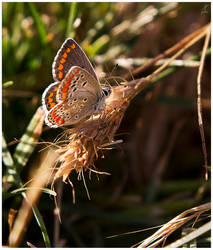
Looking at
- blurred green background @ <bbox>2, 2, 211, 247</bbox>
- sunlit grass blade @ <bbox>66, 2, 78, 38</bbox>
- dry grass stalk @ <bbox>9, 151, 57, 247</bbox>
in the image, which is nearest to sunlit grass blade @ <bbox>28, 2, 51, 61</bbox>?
blurred green background @ <bbox>2, 2, 211, 247</bbox>

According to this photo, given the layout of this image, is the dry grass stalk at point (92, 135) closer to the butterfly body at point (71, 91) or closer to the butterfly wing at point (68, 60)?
the butterfly body at point (71, 91)

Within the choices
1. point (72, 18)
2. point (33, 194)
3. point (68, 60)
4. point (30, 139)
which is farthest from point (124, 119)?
point (33, 194)

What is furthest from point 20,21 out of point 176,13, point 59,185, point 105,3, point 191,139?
point 191,139

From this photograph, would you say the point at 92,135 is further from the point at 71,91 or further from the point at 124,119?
the point at 124,119

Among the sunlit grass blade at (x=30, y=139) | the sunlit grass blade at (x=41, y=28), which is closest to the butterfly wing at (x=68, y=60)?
the sunlit grass blade at (x=30, y=139)

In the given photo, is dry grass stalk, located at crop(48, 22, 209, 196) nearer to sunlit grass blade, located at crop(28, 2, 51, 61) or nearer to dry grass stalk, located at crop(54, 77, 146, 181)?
dry grass stalk, located at crop(54, 77, 146, 181)

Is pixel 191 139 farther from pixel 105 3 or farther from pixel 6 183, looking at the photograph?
pixel 6 183
